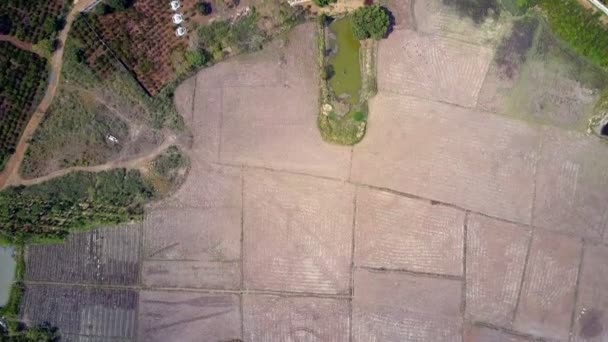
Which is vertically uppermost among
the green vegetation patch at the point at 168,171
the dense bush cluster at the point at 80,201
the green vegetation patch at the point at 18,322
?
the green vegetation patch at the point at 168,171

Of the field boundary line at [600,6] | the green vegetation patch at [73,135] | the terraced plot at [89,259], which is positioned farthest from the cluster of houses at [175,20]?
the field boundary line at [600,6]

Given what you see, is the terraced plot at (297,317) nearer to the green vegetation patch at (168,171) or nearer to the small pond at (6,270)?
the green vegetation patch at (168,171)

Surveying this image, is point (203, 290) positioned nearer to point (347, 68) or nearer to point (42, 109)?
point (42, 109)

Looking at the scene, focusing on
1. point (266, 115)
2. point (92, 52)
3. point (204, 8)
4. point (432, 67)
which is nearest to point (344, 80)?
point (266, 115)

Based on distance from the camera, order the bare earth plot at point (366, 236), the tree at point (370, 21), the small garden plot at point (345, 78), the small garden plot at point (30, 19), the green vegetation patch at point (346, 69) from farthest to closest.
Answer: the green vegetation patch at point (346, 69)
the small garden plot at point (345, 78)
the bare earth plot at point (366, 236)
the small garden plot at point (30, 19)
the tree at point (370, 21)

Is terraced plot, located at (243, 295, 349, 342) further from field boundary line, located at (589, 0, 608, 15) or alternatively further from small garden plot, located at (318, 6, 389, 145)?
field boundary line, located at (589, 0, 608, 15)

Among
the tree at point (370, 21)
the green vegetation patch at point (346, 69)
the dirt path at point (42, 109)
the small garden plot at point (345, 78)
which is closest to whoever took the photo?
the tree at point (370, 21)
